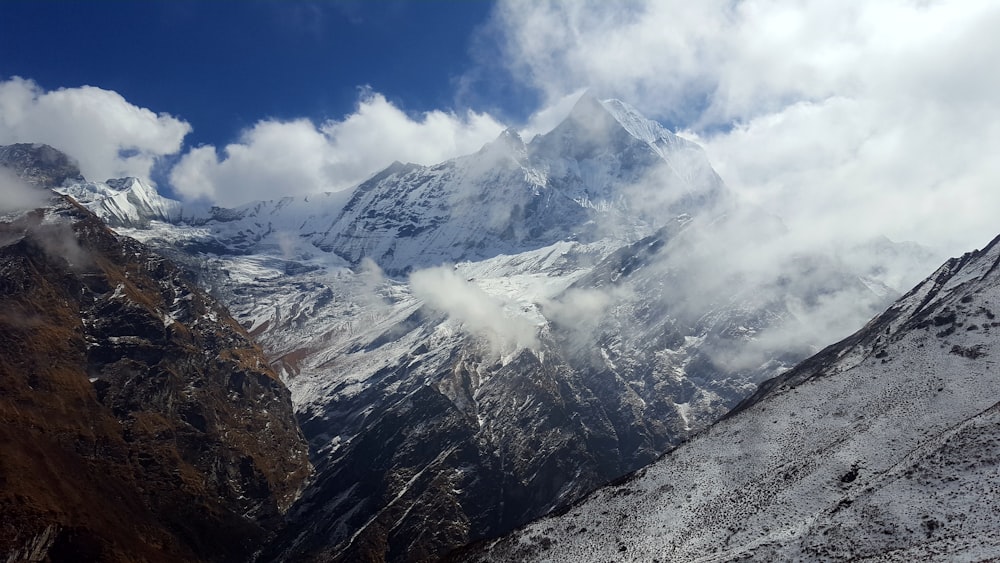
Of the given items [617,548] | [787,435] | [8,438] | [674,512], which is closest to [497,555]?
[617,548]

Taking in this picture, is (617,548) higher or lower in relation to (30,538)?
lower

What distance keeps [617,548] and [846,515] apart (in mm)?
30192

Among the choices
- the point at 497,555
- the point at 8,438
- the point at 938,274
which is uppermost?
the point at 8,438

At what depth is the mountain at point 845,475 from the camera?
69.8 m

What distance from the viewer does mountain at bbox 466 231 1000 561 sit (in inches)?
2746

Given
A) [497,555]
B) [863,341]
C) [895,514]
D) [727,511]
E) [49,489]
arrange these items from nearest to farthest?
[895,514] → [727,511] → [497,555] → [863,341] → [49,489]

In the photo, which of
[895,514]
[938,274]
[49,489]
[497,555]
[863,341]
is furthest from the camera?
[49,489]

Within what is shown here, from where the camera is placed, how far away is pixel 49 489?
18300 centimetres

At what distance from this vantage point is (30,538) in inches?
6639

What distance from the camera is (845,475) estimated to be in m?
84.6

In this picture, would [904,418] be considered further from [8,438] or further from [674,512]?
[8,438]

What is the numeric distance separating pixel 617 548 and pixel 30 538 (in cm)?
16049

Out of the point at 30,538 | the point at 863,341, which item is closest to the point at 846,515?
the point at 863,341

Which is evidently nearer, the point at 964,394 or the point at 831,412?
the point at 964,394
